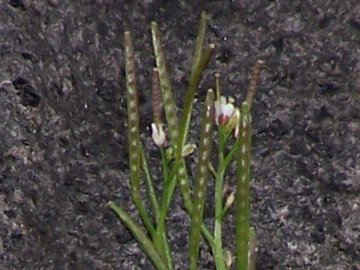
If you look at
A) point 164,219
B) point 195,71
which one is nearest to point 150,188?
point 164,219

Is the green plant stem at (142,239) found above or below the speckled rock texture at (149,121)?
below

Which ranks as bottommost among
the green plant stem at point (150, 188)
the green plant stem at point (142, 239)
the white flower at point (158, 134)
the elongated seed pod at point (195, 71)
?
the green plant stem at point (142, 239)

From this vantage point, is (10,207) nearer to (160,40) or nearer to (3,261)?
(3,261)

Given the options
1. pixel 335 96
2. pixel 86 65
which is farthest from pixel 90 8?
pixel 335 96

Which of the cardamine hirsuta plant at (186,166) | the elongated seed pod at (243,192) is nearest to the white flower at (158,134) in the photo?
the cardamine hirsuta plant at (186,166)

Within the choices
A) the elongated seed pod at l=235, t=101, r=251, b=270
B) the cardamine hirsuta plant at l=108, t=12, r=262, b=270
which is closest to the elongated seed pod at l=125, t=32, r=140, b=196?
the cardamine hirsuta plant at l=108, t=12, r=262, b=270

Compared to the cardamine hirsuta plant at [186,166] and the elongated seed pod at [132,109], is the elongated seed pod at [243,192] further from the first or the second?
the elongated seed pod at [132,109]

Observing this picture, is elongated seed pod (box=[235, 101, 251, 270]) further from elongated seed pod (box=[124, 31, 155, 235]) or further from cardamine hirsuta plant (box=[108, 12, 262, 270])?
elongated seed pod (box=[124, 31, 155, 235])
